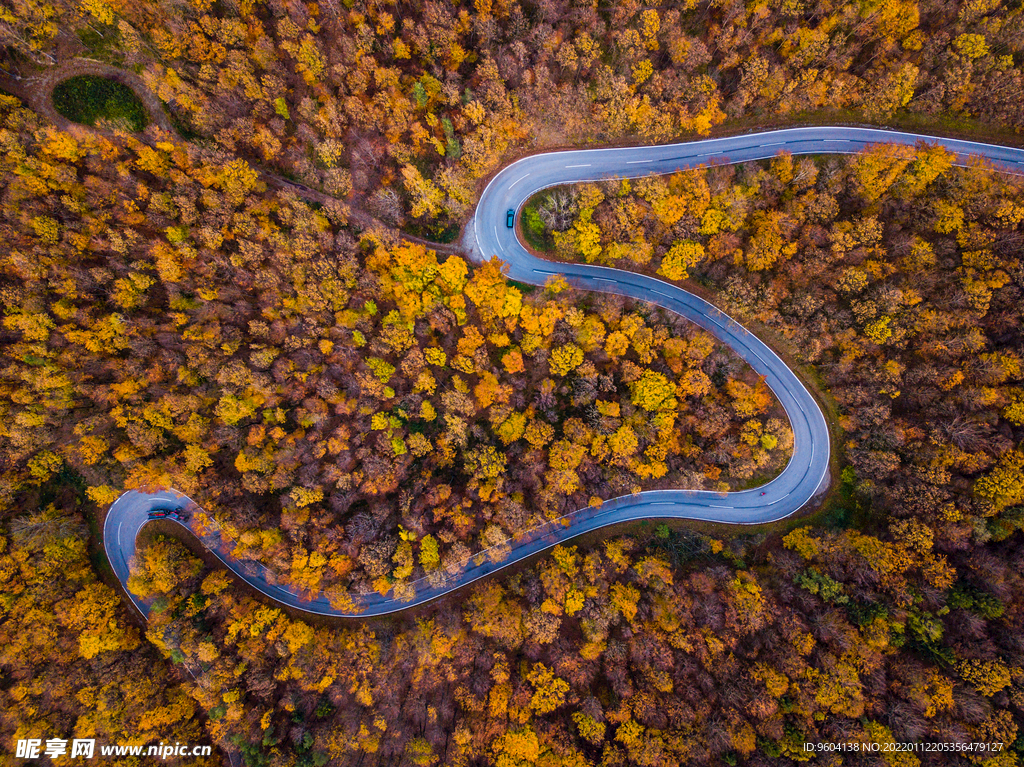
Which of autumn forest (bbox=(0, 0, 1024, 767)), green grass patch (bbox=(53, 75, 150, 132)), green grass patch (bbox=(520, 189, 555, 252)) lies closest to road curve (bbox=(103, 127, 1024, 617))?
green grass patch (bbox=(520, 189, 555, 252))

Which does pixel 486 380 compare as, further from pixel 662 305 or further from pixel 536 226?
pixel 662 305

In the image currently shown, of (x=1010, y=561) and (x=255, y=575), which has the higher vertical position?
(x=1010, y=561)

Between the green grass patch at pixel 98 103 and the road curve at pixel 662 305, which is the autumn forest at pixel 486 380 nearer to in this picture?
the green grass patch at pixel 98 103

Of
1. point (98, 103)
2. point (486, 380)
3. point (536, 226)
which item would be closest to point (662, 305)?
point (536, 226)

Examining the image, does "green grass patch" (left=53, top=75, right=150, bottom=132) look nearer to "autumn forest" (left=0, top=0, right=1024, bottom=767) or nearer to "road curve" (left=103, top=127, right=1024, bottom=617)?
"autumn forest" (left=0, top=0, right=1024, bottom=767)

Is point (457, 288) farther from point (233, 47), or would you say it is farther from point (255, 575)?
point (255, 575)

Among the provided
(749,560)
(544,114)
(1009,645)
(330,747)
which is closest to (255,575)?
(330,747)
